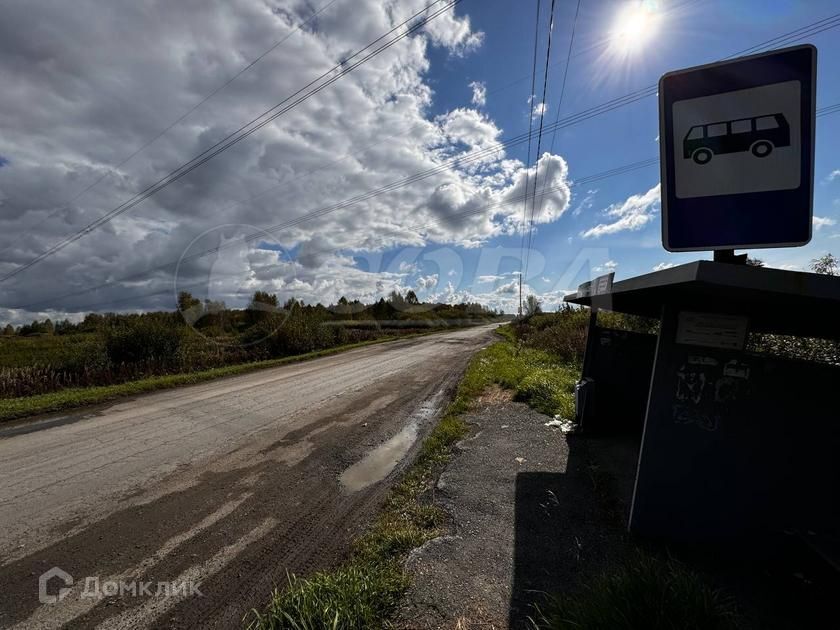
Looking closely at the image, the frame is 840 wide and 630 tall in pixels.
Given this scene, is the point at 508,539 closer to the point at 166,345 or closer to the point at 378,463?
the point at 378,463

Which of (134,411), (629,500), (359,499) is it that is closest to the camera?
(629,500)

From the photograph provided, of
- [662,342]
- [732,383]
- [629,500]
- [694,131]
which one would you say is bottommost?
[629,500]

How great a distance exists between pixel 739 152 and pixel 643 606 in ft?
9.92

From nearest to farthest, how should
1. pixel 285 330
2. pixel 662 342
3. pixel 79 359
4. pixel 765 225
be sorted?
pixel 765 225, pixel 662 342, pixel 79 359, pixel 285 330

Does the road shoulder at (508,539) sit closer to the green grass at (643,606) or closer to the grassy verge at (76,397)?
the green grass at (643,606)

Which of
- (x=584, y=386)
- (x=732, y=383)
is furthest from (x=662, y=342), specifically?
(x=584, y=386)

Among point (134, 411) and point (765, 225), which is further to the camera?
point (134, 411)

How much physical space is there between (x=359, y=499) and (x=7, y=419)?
8118 millimetres

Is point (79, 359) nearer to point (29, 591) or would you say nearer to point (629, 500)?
point (29, 591)

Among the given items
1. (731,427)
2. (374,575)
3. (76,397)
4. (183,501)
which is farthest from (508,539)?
(76,397)

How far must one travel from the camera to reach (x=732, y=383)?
2717mm

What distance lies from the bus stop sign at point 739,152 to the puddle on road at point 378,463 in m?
4.05

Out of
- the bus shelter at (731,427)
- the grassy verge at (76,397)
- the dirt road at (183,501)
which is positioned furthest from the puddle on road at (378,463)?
the grassy verge at (76,397)

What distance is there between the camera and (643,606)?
1892mm
